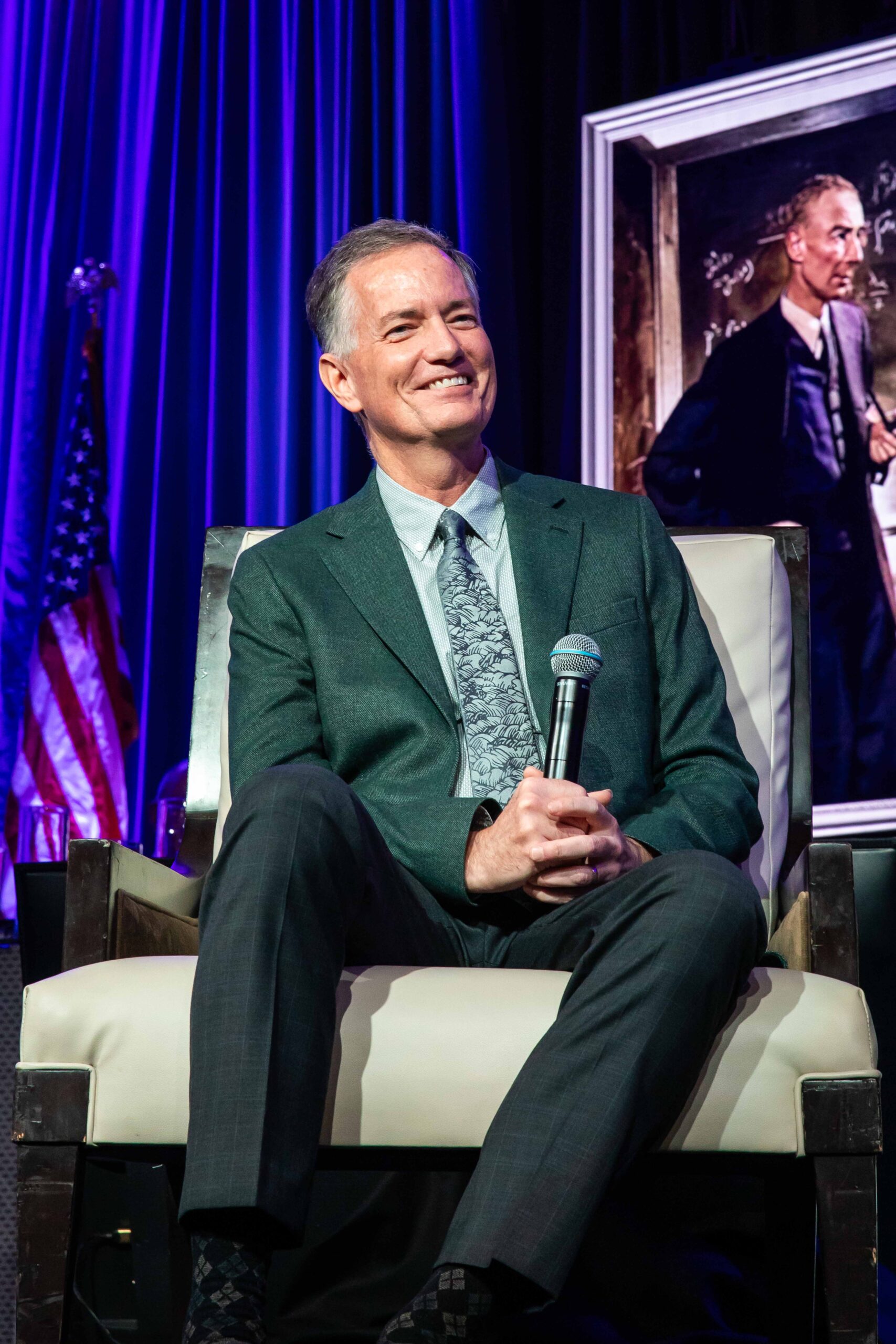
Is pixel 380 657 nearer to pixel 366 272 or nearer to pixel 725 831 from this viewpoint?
pixel 725 831

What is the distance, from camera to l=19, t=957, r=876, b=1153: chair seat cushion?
1.12 meters

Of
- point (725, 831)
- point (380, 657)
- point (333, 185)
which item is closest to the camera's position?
point (725, 831)

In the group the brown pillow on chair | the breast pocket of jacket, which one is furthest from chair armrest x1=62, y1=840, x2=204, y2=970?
the breast pocket of jacket

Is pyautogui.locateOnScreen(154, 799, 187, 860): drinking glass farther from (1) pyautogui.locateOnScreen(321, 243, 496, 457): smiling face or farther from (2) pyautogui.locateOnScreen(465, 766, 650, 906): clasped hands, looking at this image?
(2) pyautogui.locateOnScreen(465, 766, 650, 906): clasped hands

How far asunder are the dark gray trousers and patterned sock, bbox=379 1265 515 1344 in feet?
0.05

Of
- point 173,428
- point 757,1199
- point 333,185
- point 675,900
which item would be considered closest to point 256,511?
point 173,428

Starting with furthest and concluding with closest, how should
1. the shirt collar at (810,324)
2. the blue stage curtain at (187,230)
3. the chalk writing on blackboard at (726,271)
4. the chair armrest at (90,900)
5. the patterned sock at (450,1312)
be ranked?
1. the blue stage curtain at (187,230)
2. the chalk writing on blackboard at (726,271)
3. the shirt collar at (810,324)
4. the chair armrest at (90,900)
5. the patterned sock at (450,1312)

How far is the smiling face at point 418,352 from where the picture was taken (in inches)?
68.3

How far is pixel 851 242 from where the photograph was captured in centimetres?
269

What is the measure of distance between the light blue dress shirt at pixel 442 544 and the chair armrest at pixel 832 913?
1.32 feet

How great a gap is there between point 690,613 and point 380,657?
0.36 m

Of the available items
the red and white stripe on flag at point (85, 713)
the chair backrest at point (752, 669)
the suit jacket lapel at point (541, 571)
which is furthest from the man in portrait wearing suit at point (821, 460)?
the red and white stripe on flag at point (85, 713)

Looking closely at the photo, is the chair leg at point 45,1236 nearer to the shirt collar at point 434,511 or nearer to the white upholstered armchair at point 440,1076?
the white upholstered armchair at point 440,1076

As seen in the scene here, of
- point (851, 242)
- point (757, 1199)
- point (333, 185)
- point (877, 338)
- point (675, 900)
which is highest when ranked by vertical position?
point (333, 185)
